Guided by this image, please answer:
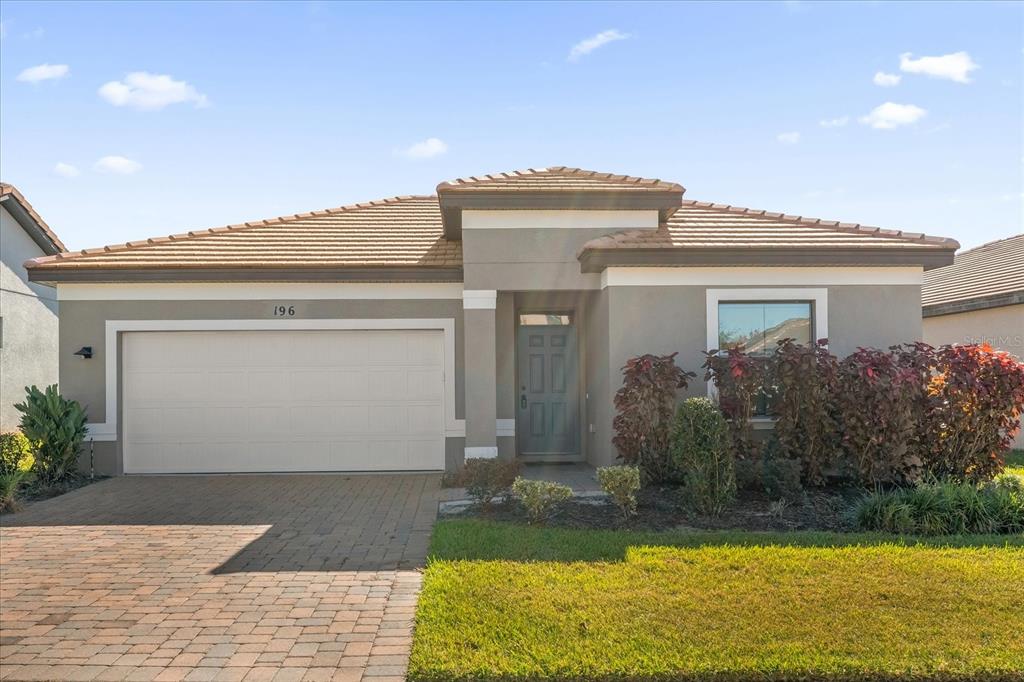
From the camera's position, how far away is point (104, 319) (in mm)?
10625

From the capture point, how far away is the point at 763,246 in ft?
31.1

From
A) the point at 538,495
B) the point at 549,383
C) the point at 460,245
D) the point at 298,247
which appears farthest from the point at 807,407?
the point at 298,247

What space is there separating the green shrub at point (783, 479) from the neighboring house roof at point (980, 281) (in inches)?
267

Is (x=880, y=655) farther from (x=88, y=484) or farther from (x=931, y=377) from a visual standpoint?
(x=88, y=484)

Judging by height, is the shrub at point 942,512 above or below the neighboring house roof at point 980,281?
below

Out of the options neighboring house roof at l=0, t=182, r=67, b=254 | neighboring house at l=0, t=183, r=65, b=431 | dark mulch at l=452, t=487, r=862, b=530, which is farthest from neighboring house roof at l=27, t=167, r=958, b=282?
neighboring house roof at l=0, t=182, r=67, b=254

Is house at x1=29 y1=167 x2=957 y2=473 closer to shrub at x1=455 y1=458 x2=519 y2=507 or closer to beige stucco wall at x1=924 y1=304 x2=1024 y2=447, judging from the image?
shrub at x1=455 y1=458 x2=519 y2=507

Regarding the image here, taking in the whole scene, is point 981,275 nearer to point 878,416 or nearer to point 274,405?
point 878,416

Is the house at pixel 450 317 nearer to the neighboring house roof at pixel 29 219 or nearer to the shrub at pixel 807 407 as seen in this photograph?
the shrub at pixel 807 407

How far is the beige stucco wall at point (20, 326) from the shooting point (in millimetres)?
16219

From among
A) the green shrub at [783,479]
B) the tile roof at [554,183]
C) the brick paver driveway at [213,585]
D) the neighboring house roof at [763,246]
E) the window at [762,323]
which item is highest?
the tile roof at [554,183]

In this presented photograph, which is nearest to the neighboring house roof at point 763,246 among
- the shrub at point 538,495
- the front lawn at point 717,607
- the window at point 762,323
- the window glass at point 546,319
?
the window at point 762,323

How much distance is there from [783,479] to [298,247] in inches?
317

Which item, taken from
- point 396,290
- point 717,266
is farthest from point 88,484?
point 717,266
